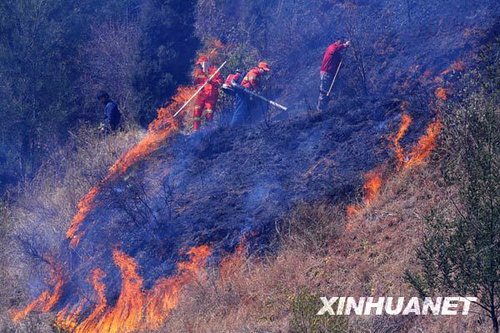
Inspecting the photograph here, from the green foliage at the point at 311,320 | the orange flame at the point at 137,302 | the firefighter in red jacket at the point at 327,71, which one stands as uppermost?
the firefighter in red jacket at the point at 327,71

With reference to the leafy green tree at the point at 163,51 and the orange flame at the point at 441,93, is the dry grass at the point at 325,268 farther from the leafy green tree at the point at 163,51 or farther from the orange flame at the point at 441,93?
the leafy green tree at the point at 163,51

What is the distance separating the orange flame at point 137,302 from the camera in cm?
1052

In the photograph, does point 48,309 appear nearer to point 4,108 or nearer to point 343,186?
point 343,186

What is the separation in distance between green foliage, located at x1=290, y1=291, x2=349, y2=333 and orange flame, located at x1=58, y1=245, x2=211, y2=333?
3.11 m

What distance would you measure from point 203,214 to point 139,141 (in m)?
5.48

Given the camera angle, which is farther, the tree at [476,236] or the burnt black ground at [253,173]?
the burnt black ground at [253,173]

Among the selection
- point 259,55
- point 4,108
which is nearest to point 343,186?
point 259,55

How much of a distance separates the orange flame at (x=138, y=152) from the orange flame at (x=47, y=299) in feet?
2.47

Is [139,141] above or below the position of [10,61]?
below

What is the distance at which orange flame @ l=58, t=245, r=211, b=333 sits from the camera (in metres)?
10.5

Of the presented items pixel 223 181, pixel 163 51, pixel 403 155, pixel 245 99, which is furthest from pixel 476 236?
pixel 163 51

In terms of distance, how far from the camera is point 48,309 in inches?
474

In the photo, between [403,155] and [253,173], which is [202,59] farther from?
[403,155]

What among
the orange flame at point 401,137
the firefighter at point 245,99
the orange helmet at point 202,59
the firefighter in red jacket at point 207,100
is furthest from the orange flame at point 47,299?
the orange helmet at point 202,59
